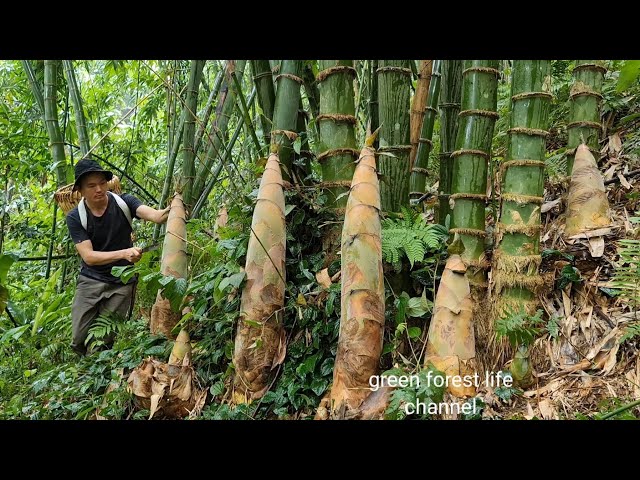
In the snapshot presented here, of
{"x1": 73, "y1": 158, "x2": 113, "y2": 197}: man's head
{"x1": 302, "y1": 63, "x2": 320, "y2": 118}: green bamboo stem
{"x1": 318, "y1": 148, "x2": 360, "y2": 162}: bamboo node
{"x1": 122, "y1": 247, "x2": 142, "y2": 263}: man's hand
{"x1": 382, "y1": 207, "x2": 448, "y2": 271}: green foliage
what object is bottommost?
{"x1": 382, "y1": 207, "x2": 448, "y2": 271}: green foliage

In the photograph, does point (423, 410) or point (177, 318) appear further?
point (177, 318)

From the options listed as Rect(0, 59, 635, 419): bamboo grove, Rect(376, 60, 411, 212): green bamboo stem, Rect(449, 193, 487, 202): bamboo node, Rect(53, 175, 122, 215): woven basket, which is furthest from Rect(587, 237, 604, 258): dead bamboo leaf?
Rect(53, 175, 122, 215): woven basket

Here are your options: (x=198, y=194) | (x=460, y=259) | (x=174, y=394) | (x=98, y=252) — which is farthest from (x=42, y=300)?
(x=460, y=259)

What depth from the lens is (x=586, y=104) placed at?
8.42ft

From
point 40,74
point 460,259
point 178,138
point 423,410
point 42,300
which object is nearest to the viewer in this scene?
point 423,410

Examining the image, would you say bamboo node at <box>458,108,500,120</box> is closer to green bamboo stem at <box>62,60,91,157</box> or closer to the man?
the man

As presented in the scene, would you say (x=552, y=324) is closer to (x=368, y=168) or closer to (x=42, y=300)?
(x=368, y=168)

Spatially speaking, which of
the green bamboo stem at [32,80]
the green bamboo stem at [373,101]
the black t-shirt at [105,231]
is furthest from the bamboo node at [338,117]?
the green bamboo stem at [32,80]

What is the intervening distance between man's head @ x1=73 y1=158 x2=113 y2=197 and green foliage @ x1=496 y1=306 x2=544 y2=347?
7.18 ft

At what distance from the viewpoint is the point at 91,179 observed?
303 cm

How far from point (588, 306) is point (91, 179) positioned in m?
2.51

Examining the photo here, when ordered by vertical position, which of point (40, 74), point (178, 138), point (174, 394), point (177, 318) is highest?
point (40, 74)

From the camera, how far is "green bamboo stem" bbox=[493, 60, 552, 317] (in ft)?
6.81
